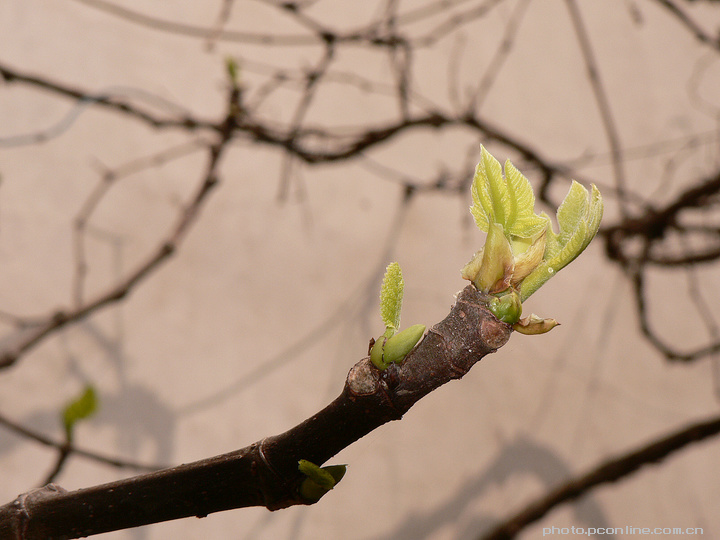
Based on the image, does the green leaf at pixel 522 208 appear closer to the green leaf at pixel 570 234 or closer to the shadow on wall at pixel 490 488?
the green leaf at pixel 570 234

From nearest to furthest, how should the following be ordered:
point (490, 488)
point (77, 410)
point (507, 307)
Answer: point (507, 307), point (77, 410), point (490, 488)

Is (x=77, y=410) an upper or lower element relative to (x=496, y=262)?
upper

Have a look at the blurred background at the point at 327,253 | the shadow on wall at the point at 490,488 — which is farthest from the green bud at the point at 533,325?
the shadow on wall at the point at 490,488

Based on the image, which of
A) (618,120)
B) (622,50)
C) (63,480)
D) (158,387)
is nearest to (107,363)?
(158,387)

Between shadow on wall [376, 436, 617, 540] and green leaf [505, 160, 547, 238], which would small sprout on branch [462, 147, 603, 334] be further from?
shadow on wall [376, 436, 617, 540]

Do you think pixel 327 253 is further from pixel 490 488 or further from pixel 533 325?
pixel 533 325

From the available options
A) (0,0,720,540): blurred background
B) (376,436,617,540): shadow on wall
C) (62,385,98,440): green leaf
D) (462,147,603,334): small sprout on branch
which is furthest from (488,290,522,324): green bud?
(376,436,617,540): shadow on wall

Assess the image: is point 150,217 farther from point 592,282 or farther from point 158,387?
point 592,282

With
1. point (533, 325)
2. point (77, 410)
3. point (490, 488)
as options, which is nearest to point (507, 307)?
point (533, 325)
